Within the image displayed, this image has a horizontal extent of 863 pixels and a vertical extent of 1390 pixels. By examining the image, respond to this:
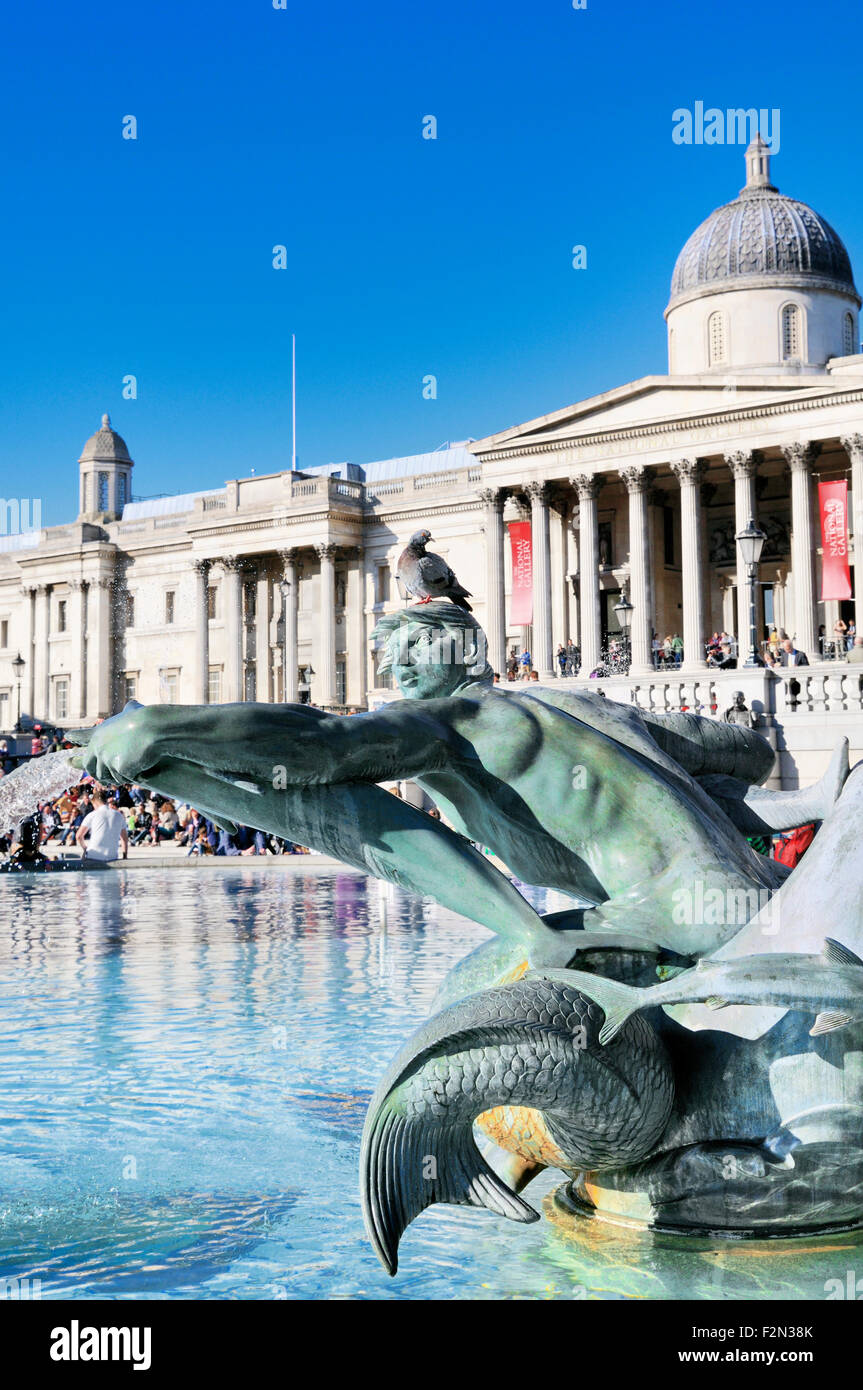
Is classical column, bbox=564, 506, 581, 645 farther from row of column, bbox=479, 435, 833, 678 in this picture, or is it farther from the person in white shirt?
the person in white shirt

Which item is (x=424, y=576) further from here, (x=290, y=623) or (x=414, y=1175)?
→ (x=290, y=623)

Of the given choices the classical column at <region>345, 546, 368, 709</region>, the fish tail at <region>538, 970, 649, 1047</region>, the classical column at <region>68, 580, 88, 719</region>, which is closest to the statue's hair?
the fish tail at <region>538, 970, 649, 1047</region>

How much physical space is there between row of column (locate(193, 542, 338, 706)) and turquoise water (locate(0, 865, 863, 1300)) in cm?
4562

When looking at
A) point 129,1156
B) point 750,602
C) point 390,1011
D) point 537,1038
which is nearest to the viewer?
point 537,1038

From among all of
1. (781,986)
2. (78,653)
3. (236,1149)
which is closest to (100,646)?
(78,653)

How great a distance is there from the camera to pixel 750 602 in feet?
81.6

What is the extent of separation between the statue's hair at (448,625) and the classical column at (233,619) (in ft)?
178

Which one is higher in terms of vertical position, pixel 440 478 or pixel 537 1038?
pixel 440 478

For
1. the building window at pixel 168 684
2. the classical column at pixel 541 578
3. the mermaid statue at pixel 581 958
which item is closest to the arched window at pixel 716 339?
the classical column at pixel 541 578

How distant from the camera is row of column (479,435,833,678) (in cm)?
4188

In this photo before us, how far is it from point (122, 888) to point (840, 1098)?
14409 mm

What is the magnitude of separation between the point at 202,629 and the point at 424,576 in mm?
56464
